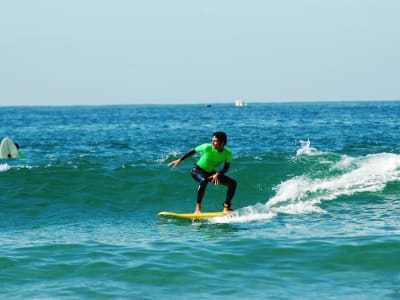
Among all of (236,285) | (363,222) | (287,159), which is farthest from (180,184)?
(236,285)

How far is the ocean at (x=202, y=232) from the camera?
838 centimetres

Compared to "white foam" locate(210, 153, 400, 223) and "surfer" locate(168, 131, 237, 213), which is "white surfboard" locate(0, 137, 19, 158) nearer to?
"white foam" locate(210, 153, 400, 223)

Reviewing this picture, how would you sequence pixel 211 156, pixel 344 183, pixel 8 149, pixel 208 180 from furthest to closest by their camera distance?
pixel 8 149
pixel 344 183
pixel 208 180
pixel 211 156

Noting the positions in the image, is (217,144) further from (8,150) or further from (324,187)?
(8,150)

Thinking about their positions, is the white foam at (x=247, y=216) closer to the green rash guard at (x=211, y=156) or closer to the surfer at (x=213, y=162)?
the surfer at (x=213, y=162)

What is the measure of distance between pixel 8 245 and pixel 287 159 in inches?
485

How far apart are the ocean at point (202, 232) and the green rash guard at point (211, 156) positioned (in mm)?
1063

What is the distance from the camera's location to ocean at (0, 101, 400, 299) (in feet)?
27.5

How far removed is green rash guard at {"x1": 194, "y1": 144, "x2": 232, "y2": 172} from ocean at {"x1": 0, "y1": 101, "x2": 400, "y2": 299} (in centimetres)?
106

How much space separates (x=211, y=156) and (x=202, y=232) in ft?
6.10

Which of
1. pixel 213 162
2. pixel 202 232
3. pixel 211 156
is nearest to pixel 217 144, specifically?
pixel 211 156

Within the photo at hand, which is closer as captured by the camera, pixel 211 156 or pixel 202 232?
pixel 202 232

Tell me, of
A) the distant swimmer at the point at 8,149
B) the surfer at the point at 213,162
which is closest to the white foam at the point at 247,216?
the surfer at the point at 213,162

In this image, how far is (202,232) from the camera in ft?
38.0
